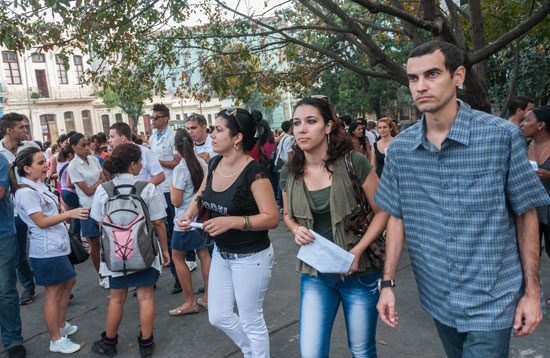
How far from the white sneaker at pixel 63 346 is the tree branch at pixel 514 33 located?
5771 millimetres

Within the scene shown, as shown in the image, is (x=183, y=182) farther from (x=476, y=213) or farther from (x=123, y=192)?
(x=476, y=213)

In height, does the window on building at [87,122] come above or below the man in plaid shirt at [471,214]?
above

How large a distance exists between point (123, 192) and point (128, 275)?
704mm

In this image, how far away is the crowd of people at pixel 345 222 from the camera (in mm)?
1753

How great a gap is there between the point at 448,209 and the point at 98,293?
491 centimetres

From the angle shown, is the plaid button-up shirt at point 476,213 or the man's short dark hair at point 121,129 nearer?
the plaid button-up shirt at point 476,213

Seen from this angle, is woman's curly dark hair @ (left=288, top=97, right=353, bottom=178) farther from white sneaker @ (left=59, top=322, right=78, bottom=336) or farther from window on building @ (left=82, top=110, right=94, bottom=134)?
window on building @ (left=82, top=110, right=94, bottom=134)

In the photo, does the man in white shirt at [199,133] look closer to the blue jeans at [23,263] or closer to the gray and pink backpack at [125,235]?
the gray and pink backpack at [125,235]

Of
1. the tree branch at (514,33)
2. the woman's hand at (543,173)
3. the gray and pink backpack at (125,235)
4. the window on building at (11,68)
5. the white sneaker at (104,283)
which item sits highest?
the window on building at (11,68)

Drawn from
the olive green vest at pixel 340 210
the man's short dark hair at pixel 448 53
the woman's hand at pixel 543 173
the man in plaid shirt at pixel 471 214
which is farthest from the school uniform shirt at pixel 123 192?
the woman's hand at pixel 543 173

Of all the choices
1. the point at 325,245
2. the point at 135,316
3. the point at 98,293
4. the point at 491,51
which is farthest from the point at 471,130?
the point at 98,293

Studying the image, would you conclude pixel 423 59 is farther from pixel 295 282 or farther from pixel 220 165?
pixel 295 282

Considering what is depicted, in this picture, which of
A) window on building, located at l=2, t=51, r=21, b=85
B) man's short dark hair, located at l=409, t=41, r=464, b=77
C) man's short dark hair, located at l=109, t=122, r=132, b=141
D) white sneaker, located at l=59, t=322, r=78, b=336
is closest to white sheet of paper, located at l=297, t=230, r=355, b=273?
man's short dark hair, located at l=409, t=41, r=464, b=77

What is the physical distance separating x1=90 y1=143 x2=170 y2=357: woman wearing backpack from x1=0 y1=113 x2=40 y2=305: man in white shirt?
6.80 feet
